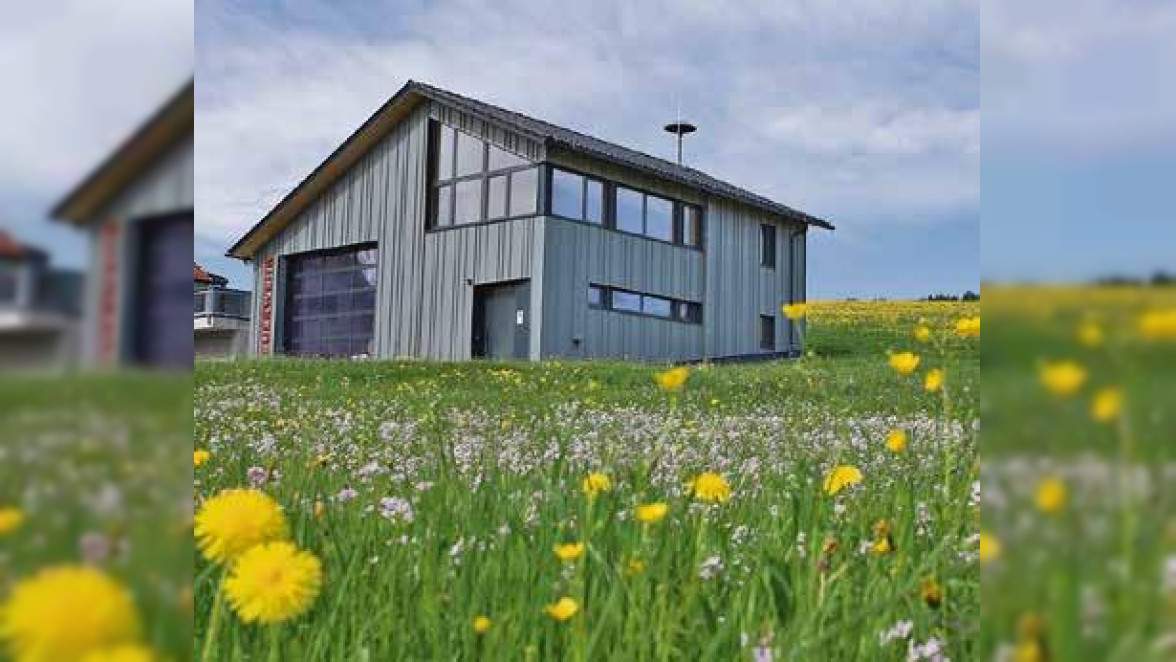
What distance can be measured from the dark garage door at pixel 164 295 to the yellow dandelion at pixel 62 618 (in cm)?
9

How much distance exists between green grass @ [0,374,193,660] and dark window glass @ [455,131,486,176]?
55.8 feet

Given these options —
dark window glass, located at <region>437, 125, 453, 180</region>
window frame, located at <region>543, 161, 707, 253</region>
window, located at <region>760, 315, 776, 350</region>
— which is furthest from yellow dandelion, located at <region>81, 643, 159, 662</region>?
window, located at <region>760, 315, 776, 350</region>

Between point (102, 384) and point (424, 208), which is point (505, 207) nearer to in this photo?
point (424, 208)

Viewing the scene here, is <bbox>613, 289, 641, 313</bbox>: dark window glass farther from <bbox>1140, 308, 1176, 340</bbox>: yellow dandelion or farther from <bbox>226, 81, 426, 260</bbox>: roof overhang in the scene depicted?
<bbox>1140, 308, 1176, 340</bbox>: yellow dandelion

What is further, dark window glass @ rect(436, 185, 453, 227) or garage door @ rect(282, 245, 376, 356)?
garage door @ rect(282, 245, 376, 356)

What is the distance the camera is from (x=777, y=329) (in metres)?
20.9

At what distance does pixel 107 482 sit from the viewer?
314 millimetres

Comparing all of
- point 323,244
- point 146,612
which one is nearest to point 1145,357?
point 146,612

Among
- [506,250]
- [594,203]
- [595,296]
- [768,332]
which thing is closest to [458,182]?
[506,250]

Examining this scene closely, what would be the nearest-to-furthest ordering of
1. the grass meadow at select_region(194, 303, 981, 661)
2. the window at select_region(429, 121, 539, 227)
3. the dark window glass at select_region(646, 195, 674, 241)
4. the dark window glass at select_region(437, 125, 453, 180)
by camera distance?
the grass meadow at select_region(194, 303, 981, 661) < the window at select_region(429, 121, 539, 227) < the dark window glass at select_region(437, 125, 453, 180) < the dark window glass at select_region(646, 195, 674, 241)

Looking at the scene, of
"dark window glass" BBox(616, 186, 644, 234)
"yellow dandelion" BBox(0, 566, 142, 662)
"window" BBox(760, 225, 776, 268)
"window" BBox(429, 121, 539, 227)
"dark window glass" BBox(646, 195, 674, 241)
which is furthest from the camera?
"window" BBox(760, 225, 776, 268)

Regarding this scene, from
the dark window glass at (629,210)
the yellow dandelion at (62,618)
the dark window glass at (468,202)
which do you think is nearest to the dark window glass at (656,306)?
the dark window glass at (629,210)

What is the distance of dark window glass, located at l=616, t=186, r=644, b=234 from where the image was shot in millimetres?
17172

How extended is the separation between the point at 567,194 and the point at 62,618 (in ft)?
53.0
